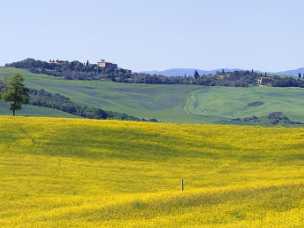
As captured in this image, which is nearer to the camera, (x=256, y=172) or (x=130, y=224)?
(x=130, y=224)

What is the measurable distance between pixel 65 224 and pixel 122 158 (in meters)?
28.8

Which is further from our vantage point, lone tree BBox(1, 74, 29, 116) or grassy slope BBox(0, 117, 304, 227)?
lone tree BBox(1, 74, 29, 116)

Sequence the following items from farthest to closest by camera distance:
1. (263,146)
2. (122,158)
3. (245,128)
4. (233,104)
A: (233,104) → (245,128) → (263,146) → (122,158)

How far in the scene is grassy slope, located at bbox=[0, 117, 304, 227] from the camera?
35.9 meters

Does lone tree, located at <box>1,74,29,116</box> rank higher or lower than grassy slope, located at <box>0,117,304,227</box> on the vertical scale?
higher

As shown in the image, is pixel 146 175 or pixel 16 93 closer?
pixel 146 175

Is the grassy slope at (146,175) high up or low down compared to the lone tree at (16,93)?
down

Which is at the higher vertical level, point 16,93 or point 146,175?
point 16,93

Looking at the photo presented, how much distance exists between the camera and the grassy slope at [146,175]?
35.9 m

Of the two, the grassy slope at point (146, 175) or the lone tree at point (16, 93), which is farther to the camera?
the lone tree at point (16, 93)

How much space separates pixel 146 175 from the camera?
54781 mm

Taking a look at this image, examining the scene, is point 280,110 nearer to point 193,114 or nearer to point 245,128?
point 193,114

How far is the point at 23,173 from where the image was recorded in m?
52.4

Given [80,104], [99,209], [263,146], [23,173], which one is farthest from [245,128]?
[80,104]
